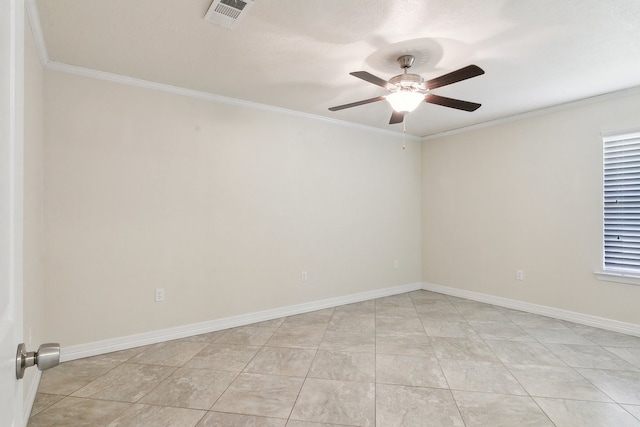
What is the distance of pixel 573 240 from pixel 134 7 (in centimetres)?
477

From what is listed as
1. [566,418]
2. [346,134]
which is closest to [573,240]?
[566,418]

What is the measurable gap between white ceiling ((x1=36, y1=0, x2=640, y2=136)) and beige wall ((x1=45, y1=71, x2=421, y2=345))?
0.47m

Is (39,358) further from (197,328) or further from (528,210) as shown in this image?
(528,210)

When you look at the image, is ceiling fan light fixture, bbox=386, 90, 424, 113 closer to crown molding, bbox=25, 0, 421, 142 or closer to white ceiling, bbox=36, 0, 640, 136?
white ceiling, bbox=36, 0, 640, 136

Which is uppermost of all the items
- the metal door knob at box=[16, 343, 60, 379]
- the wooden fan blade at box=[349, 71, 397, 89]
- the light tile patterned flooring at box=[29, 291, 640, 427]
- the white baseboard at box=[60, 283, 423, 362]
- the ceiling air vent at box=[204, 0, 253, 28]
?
the ceiling air vent at box=[204, 0, 253, 28]

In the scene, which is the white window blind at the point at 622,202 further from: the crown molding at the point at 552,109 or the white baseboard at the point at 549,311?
the white baseboard at the point at 549,311

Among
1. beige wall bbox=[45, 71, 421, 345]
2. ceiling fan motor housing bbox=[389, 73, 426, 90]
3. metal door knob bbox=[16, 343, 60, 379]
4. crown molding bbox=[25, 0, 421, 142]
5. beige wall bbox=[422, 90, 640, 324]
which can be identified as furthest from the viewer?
beige wall bbox=[422, 90, 640, 324]

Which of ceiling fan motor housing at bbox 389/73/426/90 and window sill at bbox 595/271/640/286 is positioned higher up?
ceiling fan motor housing at bbox 389/73/426/90

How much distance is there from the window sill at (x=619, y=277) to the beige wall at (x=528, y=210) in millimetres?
63

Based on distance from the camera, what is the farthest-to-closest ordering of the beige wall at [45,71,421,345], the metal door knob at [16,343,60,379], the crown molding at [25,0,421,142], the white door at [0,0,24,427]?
the beige wall at [45,71,421,345], the crown molding at [25,0,421,142], the metal door knob at [16,343,60,379], the white door at [0,0,24,427]

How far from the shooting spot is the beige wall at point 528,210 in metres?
3.64

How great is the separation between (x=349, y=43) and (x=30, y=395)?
Result: 3.26m

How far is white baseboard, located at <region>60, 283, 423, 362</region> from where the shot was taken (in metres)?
2.87

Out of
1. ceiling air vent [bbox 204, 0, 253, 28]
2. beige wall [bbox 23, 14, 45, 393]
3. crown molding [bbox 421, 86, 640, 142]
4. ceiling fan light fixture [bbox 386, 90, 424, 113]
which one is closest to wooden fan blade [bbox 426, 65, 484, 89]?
ceiling fan light fixture [bbox 386, 90, 424, 113]
